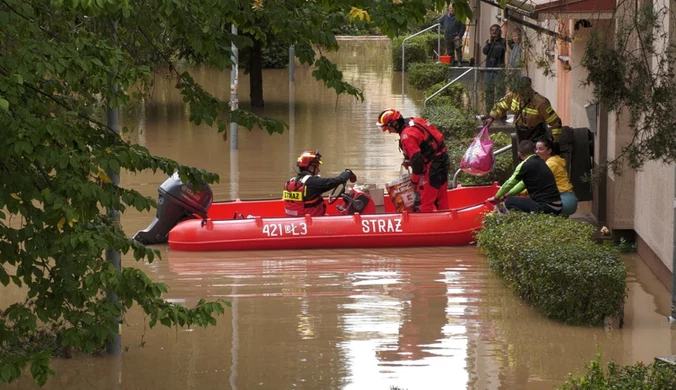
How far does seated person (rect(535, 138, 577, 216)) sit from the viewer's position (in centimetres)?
1386

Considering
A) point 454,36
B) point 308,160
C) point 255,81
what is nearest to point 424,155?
point 308,160

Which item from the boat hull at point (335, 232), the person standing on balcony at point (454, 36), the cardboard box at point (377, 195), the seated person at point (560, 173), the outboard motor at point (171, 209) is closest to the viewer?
the seated person at point (560, 173)

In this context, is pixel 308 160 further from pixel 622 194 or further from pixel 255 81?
pixel 255 81

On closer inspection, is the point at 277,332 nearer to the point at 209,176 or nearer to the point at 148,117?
the point at 209,176

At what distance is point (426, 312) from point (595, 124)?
16.7 ft

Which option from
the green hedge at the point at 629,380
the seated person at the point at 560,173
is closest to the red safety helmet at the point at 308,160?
the seated person at the point at 560,173

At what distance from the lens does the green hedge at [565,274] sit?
10422 millimetres

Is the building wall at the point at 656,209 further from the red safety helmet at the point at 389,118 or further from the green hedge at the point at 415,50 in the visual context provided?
the green hedge at the point at 415,50

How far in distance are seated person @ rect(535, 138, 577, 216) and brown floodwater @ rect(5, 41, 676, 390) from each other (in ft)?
3.05

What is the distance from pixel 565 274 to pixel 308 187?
4.72 meters

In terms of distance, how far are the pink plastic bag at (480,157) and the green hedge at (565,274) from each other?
11.5ft

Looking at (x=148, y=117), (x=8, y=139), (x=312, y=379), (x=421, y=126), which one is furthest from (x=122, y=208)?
(x=148, y=117)

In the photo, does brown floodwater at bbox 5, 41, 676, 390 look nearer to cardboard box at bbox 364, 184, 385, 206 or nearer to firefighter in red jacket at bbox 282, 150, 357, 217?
firefighter in red jacket at bbox 282, 150, 357, 217

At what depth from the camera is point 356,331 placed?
34.9 feet
